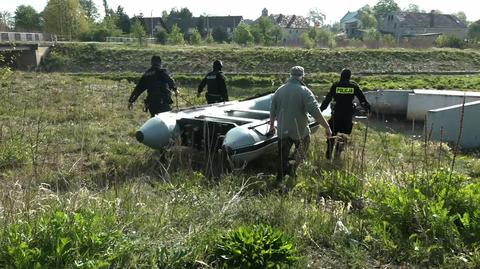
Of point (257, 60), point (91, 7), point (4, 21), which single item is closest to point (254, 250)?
point (4, 21)

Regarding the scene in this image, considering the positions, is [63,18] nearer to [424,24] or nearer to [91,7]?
[91,7]

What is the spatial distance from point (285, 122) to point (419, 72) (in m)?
32.6

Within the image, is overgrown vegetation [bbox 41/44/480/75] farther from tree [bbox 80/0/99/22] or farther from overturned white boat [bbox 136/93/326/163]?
tree [bbox 80/0/99/22]

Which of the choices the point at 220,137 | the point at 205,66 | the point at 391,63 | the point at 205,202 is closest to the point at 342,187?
the point at 205,202

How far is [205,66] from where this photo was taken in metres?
36.1

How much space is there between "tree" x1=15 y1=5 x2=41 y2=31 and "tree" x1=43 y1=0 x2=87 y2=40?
490 inches

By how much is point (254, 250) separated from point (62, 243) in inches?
50.2

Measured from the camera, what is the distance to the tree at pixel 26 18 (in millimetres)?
64625

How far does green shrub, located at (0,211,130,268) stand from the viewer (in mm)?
2904

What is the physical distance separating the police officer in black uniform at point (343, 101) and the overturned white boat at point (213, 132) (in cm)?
67

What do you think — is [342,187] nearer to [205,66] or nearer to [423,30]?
[205,66]

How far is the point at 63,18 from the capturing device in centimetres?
5234

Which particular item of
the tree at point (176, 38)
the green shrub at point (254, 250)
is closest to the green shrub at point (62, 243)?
the green shrub at point (254, 250)

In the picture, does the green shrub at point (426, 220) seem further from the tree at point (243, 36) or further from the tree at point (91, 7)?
the tree at point (91, 7)
